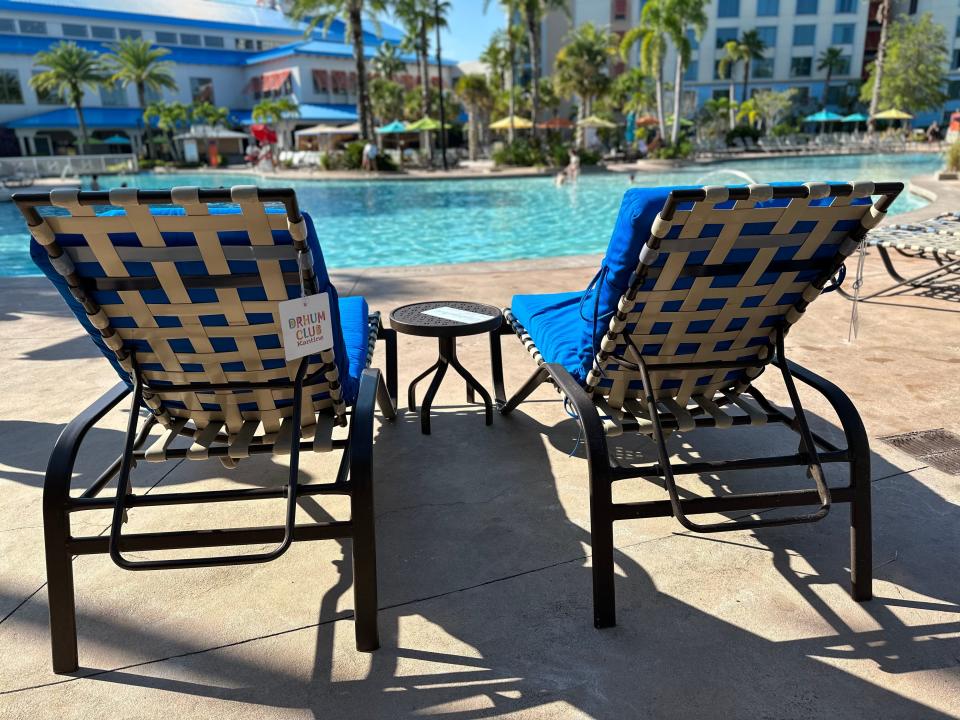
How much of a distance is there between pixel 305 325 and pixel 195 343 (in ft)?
1.21

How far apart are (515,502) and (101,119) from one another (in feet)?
165

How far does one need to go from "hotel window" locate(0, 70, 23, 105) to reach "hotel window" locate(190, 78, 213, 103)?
10.6 m

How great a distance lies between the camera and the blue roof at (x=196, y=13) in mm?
47844

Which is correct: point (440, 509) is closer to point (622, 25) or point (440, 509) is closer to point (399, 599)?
point (399, 599)

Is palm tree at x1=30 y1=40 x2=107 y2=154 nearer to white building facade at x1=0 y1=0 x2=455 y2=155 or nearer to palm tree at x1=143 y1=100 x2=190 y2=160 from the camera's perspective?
white building facade at x1=0 y1=0 x2=455 y2=155

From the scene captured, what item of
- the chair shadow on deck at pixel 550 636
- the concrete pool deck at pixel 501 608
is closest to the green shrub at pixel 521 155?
the concrete pool deck at pixel 501 608

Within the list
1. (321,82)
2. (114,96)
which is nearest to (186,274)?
(321,82)

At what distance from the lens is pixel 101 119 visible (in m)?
43.9

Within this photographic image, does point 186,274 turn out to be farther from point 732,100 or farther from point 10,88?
point 732,100

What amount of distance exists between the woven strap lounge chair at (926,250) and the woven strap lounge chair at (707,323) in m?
3.35

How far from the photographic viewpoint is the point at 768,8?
A: 52906mm

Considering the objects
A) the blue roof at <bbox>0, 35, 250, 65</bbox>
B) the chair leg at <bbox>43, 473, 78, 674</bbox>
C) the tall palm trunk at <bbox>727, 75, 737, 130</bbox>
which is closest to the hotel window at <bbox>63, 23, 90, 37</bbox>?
the blue roof at <bbox>0, 35, 250, 65</bbox>

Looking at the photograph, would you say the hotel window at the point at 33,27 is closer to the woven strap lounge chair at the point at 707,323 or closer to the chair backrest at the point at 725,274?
the woven strap lounge chair at the point at 707,323

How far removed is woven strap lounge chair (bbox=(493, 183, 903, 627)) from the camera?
197 centimetres
